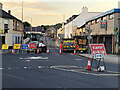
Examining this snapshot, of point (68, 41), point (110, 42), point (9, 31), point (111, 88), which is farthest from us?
point (9, 31)

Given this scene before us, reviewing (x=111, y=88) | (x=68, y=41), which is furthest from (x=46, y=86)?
(x=68, y=41)

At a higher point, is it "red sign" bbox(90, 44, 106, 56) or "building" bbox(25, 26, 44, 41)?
"building" bbox(25, 26, 44, 41)

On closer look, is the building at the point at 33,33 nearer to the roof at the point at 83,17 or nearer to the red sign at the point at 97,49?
the roof at the point at 83,17

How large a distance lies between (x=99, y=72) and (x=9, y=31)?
36744mm

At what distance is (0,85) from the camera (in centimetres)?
931

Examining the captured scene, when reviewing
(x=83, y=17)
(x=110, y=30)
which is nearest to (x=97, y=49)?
(x=110, y=30)

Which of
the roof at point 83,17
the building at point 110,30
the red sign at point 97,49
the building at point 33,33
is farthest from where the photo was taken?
the building at point 33,33

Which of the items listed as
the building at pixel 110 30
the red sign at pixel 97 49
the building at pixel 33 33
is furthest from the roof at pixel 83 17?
the red sign at pixel 97 49

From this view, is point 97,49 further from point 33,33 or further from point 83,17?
point 33,33

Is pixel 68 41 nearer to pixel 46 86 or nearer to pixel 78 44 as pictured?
pixel 78 44

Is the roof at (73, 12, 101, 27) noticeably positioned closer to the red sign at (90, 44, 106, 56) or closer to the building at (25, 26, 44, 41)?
the building at (25, 26, 44, 41)

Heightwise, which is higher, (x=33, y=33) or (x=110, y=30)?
(x=33, y=33)

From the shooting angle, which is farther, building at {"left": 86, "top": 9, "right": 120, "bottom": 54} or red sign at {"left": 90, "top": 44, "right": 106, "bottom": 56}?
building at {"left": 86, "top": 9, "right": 120, "bottom": 54}

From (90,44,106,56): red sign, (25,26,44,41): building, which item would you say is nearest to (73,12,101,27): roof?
(25,26,44,41): building
